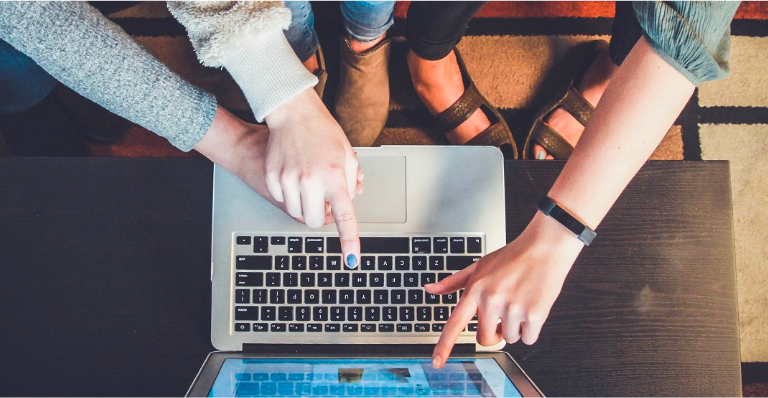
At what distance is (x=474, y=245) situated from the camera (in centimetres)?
62

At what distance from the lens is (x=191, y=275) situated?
62 cm

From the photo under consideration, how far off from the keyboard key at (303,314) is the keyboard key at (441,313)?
166 mm

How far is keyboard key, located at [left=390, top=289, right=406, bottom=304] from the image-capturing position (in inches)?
24.3

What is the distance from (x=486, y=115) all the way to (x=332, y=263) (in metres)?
0.56

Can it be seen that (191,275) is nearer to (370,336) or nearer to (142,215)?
(142,215)

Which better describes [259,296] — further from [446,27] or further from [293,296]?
[446,27]

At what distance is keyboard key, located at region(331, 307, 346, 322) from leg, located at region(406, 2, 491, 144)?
48cm

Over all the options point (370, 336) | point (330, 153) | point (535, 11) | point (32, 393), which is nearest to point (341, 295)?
point (370, 336)

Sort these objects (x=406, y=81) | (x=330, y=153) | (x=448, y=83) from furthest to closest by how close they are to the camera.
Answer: (x=406, y=81)
(x=448, y=83)
(x=330, y=153)

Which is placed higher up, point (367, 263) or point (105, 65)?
point (105, 65)

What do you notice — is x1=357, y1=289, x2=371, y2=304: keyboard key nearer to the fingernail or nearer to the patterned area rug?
the fingernail

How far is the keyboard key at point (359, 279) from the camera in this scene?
61 cm

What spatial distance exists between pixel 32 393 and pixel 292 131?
1.57 ft

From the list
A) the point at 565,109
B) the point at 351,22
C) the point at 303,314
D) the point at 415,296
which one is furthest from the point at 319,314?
the point at 565,109
